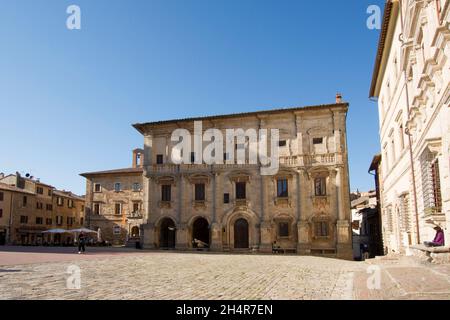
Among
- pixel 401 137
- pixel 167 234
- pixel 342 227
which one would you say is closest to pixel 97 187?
pixel 167 234

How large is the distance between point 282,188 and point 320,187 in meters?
3.20

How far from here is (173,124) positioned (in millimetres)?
38250

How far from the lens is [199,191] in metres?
36.5

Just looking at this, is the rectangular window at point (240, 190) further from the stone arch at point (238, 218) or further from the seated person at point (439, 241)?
the seated person at point (439, 241)

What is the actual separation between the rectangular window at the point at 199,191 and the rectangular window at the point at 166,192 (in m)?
2.71

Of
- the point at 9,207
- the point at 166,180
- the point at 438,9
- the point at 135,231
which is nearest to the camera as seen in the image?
the point at 438,9

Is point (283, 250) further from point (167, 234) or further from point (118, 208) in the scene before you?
point (118, 208)

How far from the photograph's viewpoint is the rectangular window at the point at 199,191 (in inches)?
1432

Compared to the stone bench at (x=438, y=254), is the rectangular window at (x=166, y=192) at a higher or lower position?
higher

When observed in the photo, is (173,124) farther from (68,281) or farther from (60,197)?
(60,197)

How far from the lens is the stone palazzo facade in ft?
107

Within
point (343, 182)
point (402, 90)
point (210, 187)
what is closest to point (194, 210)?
point (210, 187)

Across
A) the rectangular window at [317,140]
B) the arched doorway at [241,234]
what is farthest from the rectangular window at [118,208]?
the rectangular window at [317,140]

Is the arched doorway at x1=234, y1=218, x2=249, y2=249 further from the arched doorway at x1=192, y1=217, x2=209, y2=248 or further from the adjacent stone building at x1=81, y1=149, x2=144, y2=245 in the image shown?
the adjacent stone building at x1=81, y1=149, x2=144, y2=245
